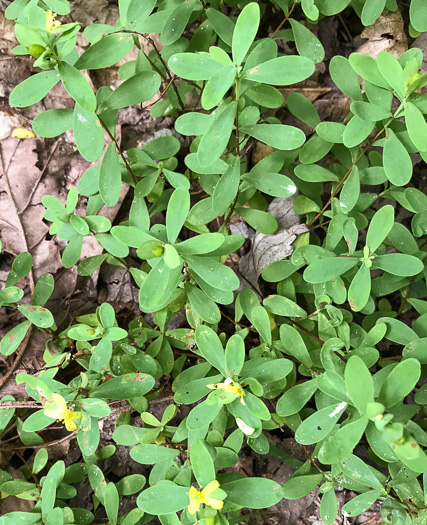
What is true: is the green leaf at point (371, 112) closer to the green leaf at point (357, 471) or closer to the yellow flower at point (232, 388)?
the yellow flower at point (232, 388)

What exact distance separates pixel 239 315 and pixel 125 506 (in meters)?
1.34

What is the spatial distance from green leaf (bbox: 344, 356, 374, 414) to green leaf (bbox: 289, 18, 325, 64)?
1.55 m

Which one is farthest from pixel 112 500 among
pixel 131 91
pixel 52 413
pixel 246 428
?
pixel 131 91

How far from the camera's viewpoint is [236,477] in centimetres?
207

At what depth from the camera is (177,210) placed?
5.56 feet

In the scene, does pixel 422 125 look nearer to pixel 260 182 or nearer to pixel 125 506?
pixel 260 182

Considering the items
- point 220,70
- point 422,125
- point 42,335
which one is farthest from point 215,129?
point 42,335

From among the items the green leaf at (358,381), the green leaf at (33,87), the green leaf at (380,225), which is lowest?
the green leaf at (358,381)

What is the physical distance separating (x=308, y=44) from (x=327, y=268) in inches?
45.5

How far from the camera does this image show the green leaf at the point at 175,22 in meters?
2.23

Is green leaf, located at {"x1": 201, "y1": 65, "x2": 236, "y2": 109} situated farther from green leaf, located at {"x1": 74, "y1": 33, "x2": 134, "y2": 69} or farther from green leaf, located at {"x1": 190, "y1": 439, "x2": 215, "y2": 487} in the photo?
green leaf, located at {"x1": 190, "y1": 439, "x2": 215, "y2": 487}

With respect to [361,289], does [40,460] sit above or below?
below

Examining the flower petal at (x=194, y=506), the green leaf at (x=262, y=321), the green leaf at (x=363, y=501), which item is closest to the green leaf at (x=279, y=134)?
the green leaf at (x=262, y=321)

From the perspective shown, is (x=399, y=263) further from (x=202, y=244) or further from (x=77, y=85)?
(x=77, y=85)
